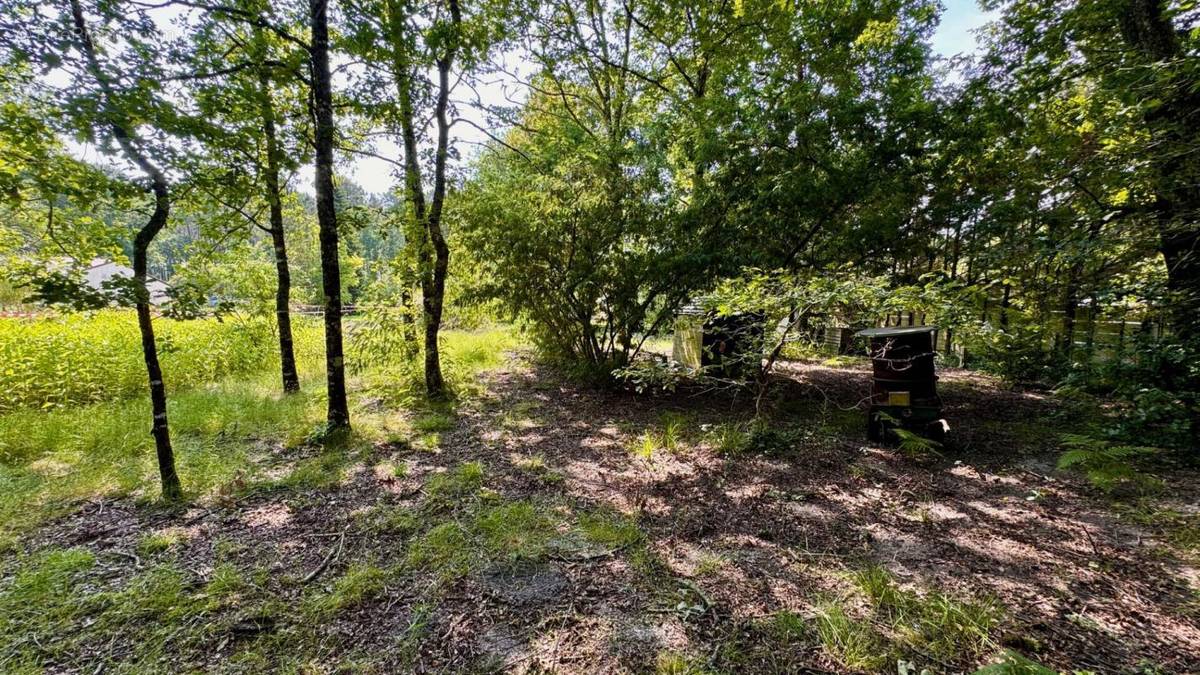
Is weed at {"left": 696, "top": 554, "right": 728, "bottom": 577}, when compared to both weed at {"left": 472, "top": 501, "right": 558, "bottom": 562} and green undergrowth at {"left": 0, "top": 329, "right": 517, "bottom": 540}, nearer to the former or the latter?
weed at {"left": 472, "top": 501, "right": 558, "bottom": 562}

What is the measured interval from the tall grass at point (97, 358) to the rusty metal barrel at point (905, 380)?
6.26m

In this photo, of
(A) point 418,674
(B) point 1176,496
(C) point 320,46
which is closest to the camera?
(A) point 418,674

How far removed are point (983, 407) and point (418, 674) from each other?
23.2 ft

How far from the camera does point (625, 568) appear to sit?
99.0 inches

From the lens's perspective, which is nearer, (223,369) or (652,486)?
(652,486)

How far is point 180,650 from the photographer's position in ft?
6.24

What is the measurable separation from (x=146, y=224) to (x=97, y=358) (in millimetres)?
4439

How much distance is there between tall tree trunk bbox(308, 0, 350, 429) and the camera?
3988mm

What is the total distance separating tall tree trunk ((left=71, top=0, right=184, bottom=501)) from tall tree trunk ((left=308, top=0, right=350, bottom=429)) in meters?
1.26

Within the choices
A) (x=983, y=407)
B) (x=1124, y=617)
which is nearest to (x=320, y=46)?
(x=1124, y=617)

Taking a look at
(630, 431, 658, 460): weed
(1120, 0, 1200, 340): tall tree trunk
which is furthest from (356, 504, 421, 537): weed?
(1120, 0, 1200, 340): tall tree trunk

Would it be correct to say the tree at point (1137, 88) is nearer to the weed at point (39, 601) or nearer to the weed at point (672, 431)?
the weed at point (672, 431)

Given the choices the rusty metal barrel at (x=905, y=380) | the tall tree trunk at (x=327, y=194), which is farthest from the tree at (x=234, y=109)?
the rusty metal barrel at (x=905, y=380)

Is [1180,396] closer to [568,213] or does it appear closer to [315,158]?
[568,213]
